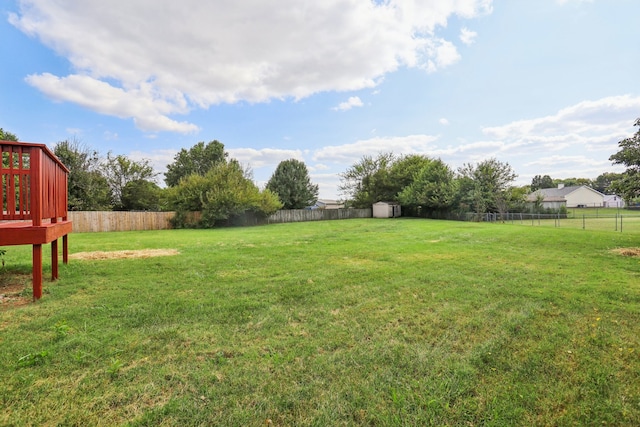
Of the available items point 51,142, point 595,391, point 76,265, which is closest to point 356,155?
point 51,142

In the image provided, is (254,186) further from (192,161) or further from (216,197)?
(192,161)

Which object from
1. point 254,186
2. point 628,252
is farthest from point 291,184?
point 628,252

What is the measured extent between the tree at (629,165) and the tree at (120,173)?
33458 millimetres

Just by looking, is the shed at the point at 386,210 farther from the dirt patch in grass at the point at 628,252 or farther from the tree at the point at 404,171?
the dirt patch in grass at the point at 628,252

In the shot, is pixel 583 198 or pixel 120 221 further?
pixel 583 198

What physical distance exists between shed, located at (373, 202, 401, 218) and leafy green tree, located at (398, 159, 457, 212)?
2507 mm

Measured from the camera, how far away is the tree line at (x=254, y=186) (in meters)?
21.5

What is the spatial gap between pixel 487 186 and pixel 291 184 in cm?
1989

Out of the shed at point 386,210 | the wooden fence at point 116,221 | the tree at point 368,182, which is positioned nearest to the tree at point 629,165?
the wooden fence at point 116,221

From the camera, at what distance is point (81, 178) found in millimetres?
21891

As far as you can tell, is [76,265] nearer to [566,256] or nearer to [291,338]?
[291,338]

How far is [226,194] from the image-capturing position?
21016 mm

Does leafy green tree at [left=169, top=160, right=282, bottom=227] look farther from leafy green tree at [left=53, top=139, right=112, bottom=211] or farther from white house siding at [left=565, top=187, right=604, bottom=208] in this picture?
white house siding at [left=565, top=187, right=604, bottom=208]

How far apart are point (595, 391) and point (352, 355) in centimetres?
164
